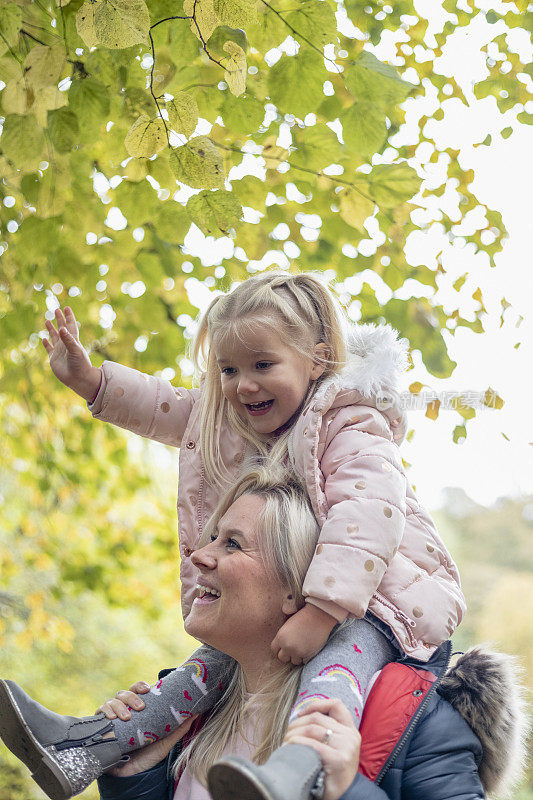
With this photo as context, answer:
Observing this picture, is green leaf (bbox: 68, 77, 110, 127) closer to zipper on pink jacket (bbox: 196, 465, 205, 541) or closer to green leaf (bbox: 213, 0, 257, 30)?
green leaf (bbox: 213, 0, 257, 30)

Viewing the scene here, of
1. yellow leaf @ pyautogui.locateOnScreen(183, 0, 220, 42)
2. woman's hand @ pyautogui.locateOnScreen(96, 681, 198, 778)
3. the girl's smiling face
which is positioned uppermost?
Result: yellow leaf @ pyautogui.locateOnScreen(183, 0, 220, 42)

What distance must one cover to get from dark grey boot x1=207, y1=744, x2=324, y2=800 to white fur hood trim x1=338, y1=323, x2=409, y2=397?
3.16 ft

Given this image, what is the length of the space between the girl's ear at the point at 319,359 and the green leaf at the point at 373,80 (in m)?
0.70

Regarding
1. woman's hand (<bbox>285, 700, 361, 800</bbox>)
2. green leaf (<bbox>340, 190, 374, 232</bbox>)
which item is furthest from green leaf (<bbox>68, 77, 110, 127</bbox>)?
woman's hand (<bbox>285, 700, 361, 800</bbox>)

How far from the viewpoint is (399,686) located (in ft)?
5.45

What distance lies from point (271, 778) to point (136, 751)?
0.79 meters

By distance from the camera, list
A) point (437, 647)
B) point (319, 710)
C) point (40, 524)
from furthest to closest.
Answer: point (40, 524), point (437, 647), point (319, 710)

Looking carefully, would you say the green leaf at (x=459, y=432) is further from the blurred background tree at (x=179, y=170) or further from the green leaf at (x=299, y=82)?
the green leaf at (x=299, y=82)

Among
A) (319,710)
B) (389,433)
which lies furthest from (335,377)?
(319,710)

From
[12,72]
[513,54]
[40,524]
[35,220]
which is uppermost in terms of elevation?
[513,54]

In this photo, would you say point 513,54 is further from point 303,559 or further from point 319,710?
point 319,710

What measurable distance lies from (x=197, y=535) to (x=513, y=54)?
2.38m

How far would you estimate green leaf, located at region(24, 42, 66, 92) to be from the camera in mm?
1920

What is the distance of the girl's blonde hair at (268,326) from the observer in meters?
2.17
